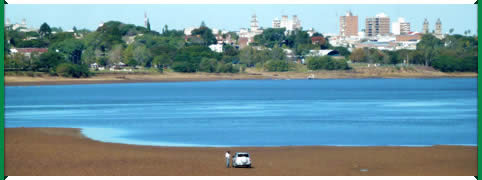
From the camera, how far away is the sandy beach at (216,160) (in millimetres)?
28453

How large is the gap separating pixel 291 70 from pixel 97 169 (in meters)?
136

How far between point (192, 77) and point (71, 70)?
26.1 m

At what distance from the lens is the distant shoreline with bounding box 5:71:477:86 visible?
410ft

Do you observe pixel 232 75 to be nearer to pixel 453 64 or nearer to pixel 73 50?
pixel 73 50

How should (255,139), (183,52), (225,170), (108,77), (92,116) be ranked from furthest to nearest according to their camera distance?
1. (183,52)
2. (108,77)
3. (92,116)
4. (255,139)
5. (225,170)

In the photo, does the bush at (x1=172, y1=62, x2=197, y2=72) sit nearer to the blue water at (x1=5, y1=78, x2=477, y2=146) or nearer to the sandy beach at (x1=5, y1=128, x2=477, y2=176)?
the blue water at (x1=5, y1=78, x2=477, y2=146)

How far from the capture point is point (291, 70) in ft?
539

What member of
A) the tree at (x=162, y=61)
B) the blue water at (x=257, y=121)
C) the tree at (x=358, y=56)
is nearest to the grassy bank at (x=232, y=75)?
the tree at (x=358, y=56)

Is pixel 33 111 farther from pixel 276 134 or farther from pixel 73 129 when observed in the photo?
pixel 276 134

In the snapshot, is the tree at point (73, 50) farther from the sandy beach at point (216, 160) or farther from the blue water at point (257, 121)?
the sandy beach at point (216, 160)

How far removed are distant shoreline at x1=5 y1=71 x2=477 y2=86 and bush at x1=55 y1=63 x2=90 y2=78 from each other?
899mm

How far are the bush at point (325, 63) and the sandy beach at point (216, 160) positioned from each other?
417 ft

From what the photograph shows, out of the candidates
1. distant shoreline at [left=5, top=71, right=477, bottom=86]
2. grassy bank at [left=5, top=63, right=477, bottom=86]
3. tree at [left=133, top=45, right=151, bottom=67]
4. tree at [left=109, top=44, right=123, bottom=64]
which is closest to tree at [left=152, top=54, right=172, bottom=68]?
tree at [left=133, top=45, right=151, bottom=67]

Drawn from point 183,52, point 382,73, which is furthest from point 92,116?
point 382,73
